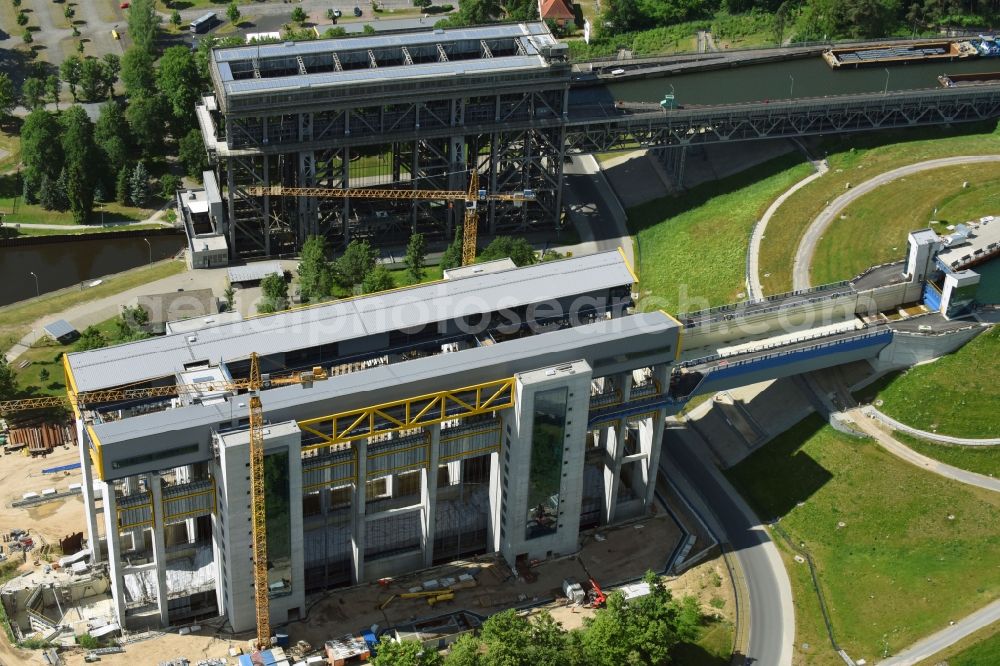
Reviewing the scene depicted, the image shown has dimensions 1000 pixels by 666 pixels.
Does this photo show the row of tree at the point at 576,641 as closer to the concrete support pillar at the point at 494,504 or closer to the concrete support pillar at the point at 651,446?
the concrete support pillar at the point at 494,504

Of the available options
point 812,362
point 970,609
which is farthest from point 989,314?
point 970,609

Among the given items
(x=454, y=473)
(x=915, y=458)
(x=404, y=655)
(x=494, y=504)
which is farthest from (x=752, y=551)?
(x=404, y=655)

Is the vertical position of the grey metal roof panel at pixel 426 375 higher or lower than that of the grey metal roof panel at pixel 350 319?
lower

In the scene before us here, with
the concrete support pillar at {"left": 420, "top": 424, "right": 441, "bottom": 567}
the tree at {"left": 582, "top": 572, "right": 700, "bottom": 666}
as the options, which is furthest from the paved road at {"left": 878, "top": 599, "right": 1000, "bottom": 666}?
the concrete support pillar at {"left": 420, "top": 424, "right": 441, "bottom": 567}

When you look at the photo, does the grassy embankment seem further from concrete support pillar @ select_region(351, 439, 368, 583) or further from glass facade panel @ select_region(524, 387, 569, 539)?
concrete support pillar @ select_region(351, 439, 368, 583)

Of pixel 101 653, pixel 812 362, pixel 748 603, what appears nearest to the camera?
pixel 101 653

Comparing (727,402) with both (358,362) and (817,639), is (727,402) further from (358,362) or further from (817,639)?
(358,362)

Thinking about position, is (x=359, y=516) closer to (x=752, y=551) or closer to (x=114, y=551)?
(x=114, y=551)

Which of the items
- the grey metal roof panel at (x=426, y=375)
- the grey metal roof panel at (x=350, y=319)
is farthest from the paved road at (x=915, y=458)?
the grey metal roof panel at (x=350, y=319)
